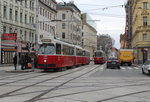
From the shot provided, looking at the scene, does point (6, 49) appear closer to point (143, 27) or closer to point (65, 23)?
point (143, 27)

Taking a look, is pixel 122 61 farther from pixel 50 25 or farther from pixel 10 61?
pixel 50 25

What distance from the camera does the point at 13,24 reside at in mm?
49188

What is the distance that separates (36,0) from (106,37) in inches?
3360

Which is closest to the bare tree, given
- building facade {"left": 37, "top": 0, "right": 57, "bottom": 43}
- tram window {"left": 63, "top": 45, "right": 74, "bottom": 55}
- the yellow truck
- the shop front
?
building facade {"left": 37, "top": 0, "right": 57, "bottom": 43}

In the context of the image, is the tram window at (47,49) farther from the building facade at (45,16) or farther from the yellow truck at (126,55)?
the building facade at (45,16)

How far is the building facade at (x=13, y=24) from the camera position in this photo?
45.5 meters

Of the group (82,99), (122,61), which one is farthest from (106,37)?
(82,99)

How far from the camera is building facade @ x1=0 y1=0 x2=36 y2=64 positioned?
4547 centimetres

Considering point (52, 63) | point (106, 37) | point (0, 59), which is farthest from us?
point (106, 37)

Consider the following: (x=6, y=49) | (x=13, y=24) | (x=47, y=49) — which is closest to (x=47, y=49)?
(x=47, y=49)

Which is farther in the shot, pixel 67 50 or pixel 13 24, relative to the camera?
pixel 13 24

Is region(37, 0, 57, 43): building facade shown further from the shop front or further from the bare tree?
the bare tree

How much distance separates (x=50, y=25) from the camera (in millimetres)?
72125

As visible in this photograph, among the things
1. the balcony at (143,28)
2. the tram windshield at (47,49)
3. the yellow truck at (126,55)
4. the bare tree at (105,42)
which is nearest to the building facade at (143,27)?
the balcony at (143,28)
